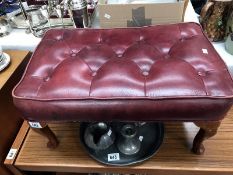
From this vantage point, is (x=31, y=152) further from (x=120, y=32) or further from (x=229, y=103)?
(x=229, y=103)

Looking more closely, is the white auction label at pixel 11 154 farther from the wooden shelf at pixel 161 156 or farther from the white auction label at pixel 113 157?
the white auction label at pixel 113 157

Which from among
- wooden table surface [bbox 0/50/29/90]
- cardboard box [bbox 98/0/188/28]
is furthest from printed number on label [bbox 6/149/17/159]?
cardboard box [bbox 98/0/188/28]

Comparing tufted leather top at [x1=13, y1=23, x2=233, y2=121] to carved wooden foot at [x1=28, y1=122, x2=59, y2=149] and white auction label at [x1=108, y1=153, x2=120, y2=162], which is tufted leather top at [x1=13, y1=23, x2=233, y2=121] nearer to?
carved wooden foot at [x1=28, y1=122, x2=59, y2=149]

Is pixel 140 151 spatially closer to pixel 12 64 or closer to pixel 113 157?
pixel 113 157

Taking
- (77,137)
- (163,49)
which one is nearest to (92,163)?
(77,137)

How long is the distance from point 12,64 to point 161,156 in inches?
25.3

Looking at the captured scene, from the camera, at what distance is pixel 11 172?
2.77 feet

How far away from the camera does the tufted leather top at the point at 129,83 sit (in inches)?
21.8

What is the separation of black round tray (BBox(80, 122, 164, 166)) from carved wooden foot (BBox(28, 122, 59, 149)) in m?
0.09

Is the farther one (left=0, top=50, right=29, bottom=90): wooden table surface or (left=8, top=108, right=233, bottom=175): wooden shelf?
(left=0, top=50, right=29, bottom=90): wooden table surface

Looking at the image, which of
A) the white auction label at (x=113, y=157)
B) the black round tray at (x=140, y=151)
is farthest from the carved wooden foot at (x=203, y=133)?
the white auction label at (x=113, y=157)

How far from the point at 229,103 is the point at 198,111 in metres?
0.07

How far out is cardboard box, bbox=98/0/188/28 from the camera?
33.2 inches

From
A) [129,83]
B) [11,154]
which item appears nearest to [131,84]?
[129,83]
